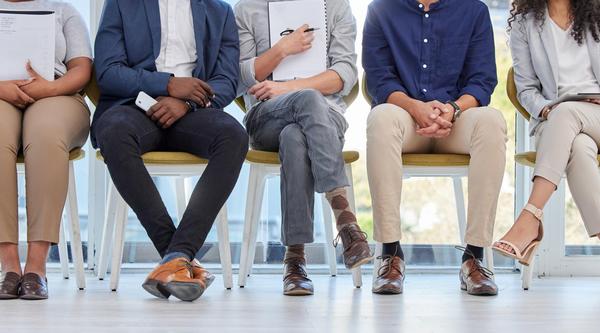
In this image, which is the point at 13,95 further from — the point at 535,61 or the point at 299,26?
the point at 535,61

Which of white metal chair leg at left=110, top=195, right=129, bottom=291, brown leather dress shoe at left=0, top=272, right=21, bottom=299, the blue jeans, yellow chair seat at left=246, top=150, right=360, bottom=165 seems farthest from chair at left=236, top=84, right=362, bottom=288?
brown leather dress shoe at left=0, top=272, right=21, bottom=299

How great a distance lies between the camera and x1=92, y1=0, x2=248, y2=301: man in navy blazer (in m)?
2.94

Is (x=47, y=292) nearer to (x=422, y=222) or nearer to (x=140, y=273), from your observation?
(x=140, y=273)

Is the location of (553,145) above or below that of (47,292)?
above

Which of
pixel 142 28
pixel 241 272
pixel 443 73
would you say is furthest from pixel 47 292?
pixel 443 73

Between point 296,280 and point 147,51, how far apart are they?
1.02 metres

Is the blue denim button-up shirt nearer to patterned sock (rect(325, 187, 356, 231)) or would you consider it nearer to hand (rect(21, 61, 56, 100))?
patterned sock (rect(325, 187, 356, 231))

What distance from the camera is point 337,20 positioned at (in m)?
3.62

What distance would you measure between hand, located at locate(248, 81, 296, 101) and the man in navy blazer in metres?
0.09

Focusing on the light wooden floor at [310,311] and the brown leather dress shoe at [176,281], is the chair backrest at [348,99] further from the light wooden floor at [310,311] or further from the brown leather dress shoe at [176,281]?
the brown leather dress shoe at [176,281]

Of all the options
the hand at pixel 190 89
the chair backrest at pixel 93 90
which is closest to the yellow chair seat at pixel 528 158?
the hand at pixel 190 89

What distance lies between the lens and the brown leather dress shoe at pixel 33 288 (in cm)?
288

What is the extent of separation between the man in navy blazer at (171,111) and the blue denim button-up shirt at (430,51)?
0.55 metres

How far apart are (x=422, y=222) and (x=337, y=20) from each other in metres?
1.10
